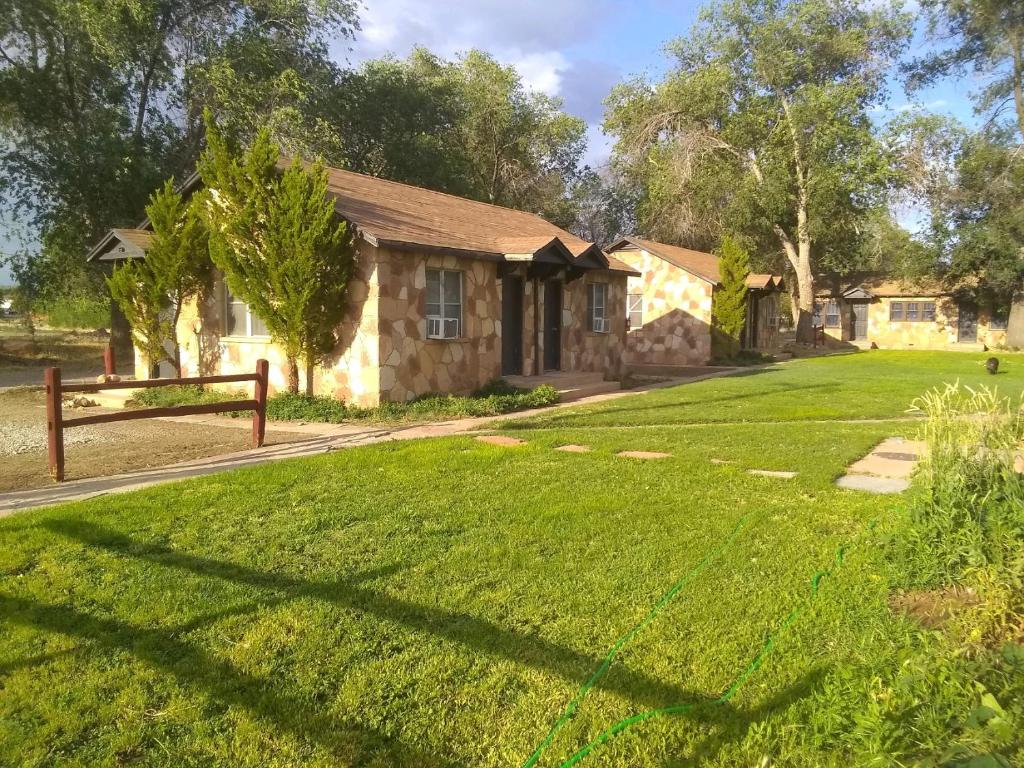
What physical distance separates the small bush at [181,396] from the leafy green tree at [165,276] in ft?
2.96

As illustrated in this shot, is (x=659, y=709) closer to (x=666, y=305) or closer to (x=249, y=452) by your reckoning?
(x=249, y=452)

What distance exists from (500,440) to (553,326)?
7831mm

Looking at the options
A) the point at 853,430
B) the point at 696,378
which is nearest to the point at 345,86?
the point at 696,378

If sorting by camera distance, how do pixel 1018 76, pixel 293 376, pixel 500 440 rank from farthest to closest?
pixel 1018 76 < pixel 293 376 < pixel 500 440

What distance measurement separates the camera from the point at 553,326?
Result: 54.3 ft

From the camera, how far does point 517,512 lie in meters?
5.79

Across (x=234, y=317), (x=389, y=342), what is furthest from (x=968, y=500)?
(x=234, y=317)

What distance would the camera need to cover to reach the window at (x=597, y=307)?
1800 cm

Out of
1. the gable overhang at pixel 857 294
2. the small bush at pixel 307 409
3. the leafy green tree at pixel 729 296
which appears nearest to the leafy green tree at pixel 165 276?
the small bush at pixel 307 409

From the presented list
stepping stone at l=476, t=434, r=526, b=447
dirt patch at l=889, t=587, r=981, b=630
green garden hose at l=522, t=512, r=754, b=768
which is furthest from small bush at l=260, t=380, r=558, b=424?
dirt patch at l=889, t=587, r=981, b=630

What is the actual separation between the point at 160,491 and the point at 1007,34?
1465 inches

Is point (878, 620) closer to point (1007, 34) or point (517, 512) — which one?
point (517, 512)

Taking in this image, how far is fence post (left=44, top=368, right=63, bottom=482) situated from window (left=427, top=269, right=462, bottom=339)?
644 cm

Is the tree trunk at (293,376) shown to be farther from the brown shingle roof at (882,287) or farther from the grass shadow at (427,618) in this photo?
the brown shingle roof at (882,287)
